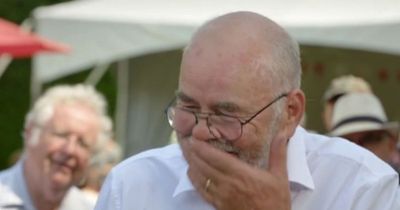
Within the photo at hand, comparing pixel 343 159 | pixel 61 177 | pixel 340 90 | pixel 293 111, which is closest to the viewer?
pixel 293 111

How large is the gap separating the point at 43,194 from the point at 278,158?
276 cm

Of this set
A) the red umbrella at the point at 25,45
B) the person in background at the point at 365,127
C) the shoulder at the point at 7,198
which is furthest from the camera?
the red umbrella at the point at 25,45

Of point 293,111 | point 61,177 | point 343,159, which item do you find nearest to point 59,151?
Result: point 61,177

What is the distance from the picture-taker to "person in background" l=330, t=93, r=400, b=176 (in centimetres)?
709

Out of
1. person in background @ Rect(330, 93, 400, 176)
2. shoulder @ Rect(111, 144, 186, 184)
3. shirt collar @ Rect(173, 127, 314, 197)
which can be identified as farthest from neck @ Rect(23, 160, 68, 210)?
shirt collar @ Rect(173, 127, 314, 197)

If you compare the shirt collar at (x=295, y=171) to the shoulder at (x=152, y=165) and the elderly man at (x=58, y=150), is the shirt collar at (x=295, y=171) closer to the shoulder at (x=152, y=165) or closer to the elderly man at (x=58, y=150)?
the shoulder at (x=152, y=165)

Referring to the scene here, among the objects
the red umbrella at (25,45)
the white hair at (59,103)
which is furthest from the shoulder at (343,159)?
the red umbrella at (25,45)

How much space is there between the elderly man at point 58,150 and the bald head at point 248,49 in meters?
2.55

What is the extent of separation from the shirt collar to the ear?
0.07 metres

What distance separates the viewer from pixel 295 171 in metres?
3.21

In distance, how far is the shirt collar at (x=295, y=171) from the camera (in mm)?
3201

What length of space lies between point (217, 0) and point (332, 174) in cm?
759

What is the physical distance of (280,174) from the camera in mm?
3086

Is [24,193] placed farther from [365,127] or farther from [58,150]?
[365,127]
